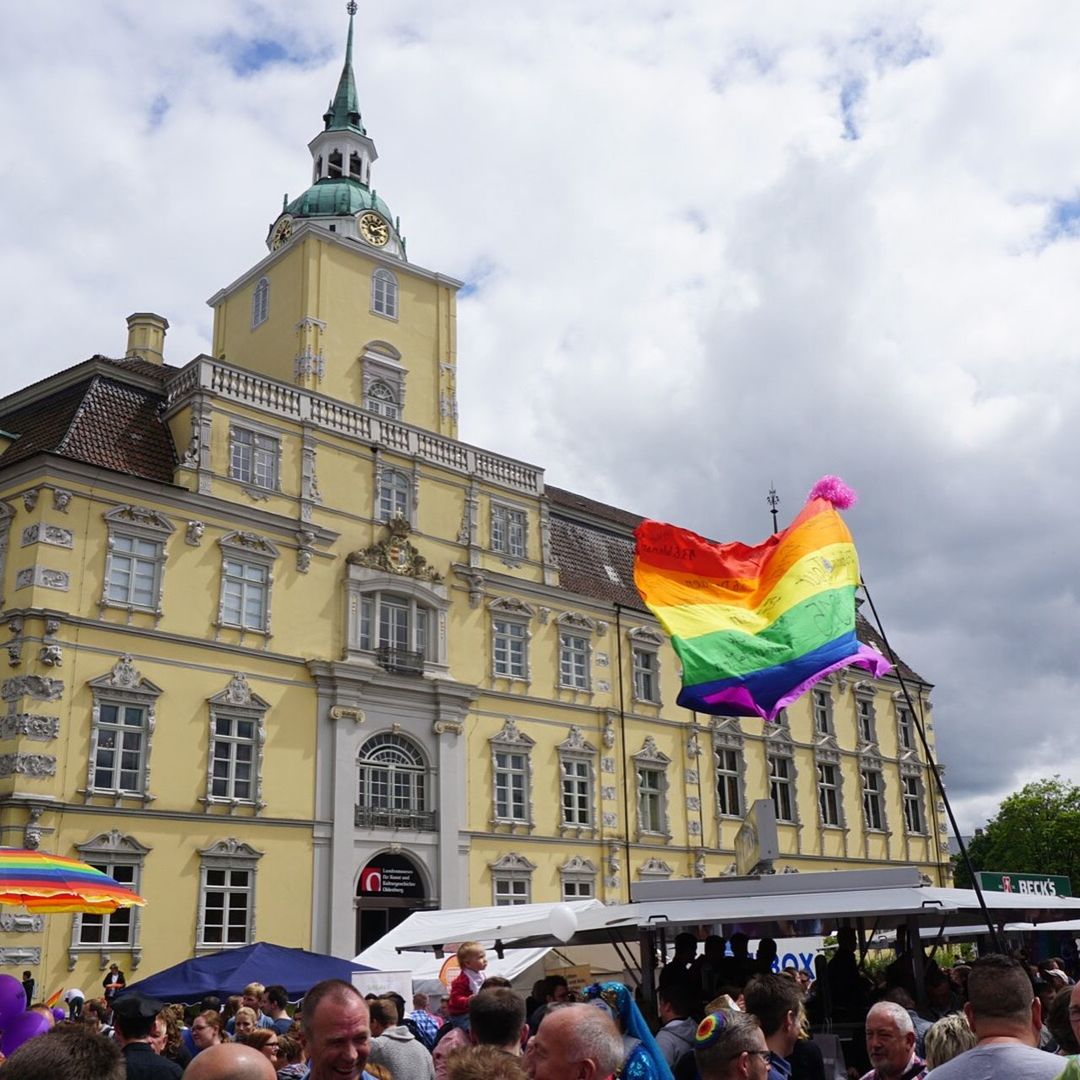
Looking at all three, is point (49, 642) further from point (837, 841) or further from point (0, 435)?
point (837, 841)

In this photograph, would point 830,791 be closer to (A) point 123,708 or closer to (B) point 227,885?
(B) point 227,885

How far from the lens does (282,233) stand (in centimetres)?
3894

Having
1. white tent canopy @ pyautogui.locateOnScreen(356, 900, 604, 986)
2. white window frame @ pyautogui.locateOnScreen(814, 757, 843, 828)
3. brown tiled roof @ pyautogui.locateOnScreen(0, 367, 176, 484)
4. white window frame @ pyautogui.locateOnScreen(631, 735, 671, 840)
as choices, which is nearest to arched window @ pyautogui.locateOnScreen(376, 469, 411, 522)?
brown tiled roof @ pyautogui.locateOnScreen(0, 367, 176, 484)

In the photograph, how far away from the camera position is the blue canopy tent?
16234mm

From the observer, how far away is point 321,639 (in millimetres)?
31828

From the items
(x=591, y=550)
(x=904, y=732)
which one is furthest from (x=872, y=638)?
(x=591, y=550)

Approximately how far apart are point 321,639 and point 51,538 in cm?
740

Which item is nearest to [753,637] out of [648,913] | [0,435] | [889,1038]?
[648,913]

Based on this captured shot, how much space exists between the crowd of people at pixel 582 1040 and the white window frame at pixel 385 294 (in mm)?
28295

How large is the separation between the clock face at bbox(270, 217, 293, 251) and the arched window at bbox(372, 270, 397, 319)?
321cm

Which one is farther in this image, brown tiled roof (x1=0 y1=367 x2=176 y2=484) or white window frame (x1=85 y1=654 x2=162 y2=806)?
brown tiled roof (x1=0 y1=367 x2=176 y2=484)

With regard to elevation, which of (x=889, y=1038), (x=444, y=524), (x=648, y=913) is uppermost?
(x=444, y=524)

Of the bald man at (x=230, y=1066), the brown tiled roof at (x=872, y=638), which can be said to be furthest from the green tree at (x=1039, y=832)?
the bald man at (x=230, y=1066)

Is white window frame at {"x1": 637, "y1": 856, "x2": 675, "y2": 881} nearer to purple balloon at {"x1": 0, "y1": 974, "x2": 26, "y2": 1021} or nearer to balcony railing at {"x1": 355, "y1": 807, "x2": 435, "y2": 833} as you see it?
balcony railing at {"x1": 355, "y1": 807, "x2": 435, "y2": 833}
